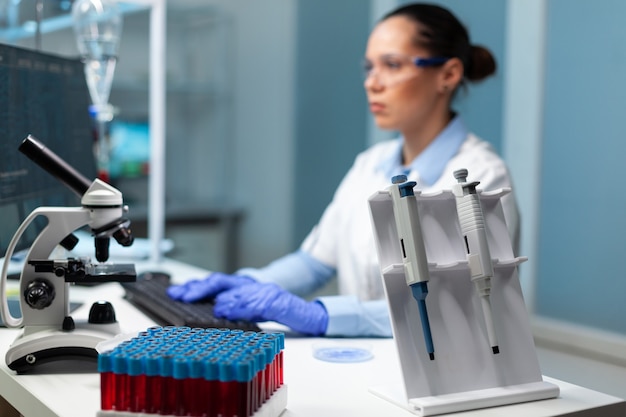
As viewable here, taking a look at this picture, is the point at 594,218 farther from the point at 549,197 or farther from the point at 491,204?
the point at 491,204

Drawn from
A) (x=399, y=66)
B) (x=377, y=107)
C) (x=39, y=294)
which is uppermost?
(x=399, y=66)

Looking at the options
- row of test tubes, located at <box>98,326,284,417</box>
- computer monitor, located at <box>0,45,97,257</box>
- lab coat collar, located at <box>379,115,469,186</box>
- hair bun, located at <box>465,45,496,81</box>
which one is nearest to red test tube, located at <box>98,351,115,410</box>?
row of test tubes, located at <box>98,326,284,417</box>

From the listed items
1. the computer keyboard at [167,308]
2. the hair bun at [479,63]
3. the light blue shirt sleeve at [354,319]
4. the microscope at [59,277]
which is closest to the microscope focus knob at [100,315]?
the microscope at [59,277]

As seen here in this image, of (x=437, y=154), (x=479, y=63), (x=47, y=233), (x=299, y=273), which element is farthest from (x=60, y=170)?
(x=479, y=63)

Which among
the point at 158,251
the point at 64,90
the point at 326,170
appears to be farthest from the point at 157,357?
the point at 326,170

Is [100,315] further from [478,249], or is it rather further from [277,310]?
[478,249]

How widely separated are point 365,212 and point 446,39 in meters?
0.49

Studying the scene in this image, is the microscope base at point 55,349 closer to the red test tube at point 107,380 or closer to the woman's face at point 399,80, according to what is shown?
the red test tube at point 107,380

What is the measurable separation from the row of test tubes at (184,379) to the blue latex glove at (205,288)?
21.8 inches

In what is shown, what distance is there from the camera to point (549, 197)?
2410 mm

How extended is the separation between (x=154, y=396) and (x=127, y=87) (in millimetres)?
3413

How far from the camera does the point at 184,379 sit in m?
0.76

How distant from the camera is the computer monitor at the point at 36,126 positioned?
1.22m

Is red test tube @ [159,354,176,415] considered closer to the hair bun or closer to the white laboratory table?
the white laboratory table
